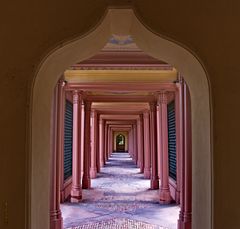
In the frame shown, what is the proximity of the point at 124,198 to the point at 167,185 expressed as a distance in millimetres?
1392

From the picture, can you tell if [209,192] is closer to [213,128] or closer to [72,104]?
[213,128]

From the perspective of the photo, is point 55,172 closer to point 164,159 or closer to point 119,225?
point 119,225

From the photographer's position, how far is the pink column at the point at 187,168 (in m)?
5.64

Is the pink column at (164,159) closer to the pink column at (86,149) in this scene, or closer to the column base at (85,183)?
the pink column at (86,149)

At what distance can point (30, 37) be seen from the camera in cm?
288

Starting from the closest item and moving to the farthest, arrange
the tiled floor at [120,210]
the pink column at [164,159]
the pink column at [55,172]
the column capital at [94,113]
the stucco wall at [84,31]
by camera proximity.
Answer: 1. the stucco wall at [84,31]
2. the pink column at [55,172]
3. the tiled floor at [120,210]
4. the pink column at [164,159]
5. the column capital at [94,113]

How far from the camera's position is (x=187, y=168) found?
5664 mm

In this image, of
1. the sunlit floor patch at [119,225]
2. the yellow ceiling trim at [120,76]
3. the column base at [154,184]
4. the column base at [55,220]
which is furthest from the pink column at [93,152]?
the column base at [55,220]

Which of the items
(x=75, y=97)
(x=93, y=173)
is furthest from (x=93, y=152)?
(x=75, y=97)

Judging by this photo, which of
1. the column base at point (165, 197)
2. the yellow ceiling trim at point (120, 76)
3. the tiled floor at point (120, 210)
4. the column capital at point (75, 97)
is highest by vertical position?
the yellow ceiling trim at point (120, 76)

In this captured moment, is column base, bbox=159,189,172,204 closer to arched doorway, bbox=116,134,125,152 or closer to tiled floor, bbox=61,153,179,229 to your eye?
tiled floor, bbox=61,153,179,229

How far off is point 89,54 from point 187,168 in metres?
2.89

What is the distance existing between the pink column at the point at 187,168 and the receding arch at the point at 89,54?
2074 mm

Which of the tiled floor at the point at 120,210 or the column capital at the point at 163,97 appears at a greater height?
the column capital at the point at 163,97
